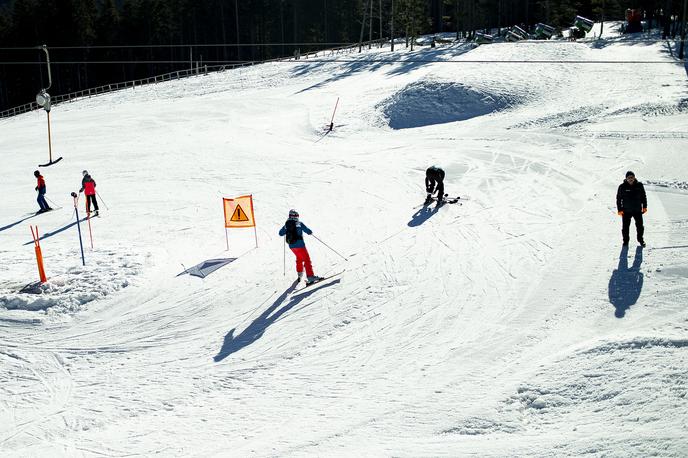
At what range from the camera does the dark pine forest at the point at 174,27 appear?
68000 millimetres

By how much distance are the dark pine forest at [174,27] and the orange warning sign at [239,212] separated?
45.6m

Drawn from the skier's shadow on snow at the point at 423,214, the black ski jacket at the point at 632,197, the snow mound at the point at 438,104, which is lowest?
the skier's shadow on snow at the point at 423,214

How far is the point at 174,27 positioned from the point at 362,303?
2929 inches

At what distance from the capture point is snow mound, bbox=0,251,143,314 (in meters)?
12.3

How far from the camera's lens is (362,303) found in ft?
39.4

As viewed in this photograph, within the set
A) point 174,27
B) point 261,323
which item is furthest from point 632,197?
point 174,27

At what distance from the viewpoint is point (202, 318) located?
11.9m

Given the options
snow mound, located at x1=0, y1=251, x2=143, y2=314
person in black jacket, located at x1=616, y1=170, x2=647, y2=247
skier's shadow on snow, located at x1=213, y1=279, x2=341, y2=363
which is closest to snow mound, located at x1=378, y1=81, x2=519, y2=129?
person in black jacket, located at x1=616, y1=170, x2=647, y2=247

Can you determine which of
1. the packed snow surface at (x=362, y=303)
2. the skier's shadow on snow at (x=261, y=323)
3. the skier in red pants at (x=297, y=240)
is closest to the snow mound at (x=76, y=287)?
the packed snow surface at (x=362, y=303)

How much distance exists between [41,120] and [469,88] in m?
24.2

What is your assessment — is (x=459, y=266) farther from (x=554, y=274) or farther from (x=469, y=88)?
(x=469, y=88)

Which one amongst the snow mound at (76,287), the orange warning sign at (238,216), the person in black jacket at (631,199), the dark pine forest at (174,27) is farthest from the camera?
the dark pine forest at (174,27)

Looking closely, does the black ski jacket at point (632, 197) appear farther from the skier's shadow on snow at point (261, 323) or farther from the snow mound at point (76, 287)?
the snow mound at point (76, 287)

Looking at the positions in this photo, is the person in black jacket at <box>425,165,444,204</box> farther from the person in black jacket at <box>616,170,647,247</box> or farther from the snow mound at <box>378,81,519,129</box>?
the snow mound at <box>378,81,519,129</box>
